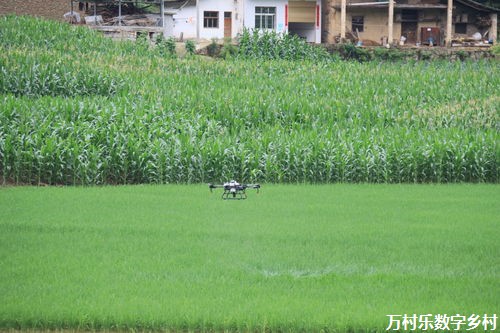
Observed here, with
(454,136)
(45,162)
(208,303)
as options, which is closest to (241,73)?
(454,136)

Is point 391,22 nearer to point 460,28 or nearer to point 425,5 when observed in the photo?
point 425,5

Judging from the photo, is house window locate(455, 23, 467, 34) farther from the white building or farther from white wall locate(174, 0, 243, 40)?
white wall locate(174, 0, 243, 40)

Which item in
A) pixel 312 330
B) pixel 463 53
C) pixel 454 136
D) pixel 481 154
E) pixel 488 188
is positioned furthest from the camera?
pixel 463 53

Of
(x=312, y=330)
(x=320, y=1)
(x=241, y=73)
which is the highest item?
(x=320, y=1)

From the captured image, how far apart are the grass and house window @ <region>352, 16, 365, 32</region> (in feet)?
116

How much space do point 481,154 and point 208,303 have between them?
14.7 meters

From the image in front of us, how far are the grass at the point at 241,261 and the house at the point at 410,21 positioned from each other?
113 feet

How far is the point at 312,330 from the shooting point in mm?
10047

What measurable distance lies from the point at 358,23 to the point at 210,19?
338 inches

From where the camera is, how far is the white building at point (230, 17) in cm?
5128

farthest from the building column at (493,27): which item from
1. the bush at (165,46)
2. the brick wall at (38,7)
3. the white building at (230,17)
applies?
the brick wall at (38,7)

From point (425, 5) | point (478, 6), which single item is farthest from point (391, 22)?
point (478, 6)

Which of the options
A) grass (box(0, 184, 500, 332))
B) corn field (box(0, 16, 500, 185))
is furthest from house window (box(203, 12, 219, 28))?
grass (box(0, 184, 500, 332))

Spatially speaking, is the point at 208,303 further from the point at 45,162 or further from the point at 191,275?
the point at 45,162
